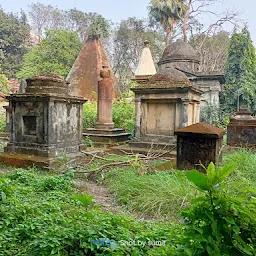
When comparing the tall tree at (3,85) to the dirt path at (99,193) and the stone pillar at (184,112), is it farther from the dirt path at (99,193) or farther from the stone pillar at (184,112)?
the dirt path at (99,193)

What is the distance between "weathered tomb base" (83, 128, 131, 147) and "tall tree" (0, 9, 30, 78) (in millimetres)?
22568

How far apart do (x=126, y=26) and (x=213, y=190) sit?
31.9m

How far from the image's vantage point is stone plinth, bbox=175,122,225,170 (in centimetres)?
516

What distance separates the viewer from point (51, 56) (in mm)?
24297

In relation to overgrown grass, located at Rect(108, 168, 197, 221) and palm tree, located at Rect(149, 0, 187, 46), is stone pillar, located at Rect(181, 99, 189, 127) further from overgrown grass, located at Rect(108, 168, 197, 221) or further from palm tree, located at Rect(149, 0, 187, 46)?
palm tree, located at Rect(149, 0, 187, 46)

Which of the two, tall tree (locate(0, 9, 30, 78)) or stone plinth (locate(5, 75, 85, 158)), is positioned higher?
tall tree (locate(0, 9, 30, 78))

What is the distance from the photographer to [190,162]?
531cm

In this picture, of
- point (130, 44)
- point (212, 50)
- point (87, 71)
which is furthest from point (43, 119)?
point (130, 44)

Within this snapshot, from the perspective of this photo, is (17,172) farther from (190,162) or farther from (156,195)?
(190,162)

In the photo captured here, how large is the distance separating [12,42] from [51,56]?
857 centimetres

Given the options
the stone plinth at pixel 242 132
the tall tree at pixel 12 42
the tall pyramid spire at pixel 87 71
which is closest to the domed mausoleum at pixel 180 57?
the tall pyramid spire at pixel 87 71

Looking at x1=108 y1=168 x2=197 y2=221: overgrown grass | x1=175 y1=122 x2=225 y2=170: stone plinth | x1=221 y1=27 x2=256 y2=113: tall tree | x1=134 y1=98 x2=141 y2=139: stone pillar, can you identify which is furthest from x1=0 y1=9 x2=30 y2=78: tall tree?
x1=108 y1=168 x2=197 y2=221: overgrown grass

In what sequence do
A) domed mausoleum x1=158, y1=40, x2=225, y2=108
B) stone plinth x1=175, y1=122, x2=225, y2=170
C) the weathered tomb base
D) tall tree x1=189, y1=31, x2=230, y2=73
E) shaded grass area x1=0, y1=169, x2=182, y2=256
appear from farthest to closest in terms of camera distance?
1. tall tree x1=189, y1=31, x2=230, y2=73
2. domed mausoleum x1=158, y1=40, x2=225, y2=108
3. the weathered tomb base
4. stone plinth x1=175, y1=122, x2=225, y2=170
5. shaded grass area x1=0, y1=169, x2=182, y2=256

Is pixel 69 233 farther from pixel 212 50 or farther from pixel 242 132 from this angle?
pixel 212 50
